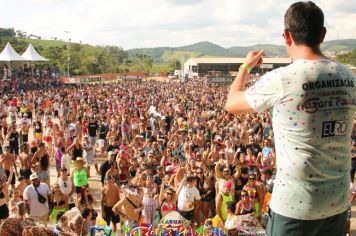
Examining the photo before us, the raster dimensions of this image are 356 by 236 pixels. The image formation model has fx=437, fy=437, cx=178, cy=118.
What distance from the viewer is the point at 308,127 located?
1.69 m

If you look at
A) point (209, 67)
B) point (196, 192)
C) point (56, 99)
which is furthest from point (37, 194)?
point (209, 67)

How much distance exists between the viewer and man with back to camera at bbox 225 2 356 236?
1693 mm

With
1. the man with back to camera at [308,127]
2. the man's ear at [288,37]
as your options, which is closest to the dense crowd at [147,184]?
the man with back to camera at [308,127]

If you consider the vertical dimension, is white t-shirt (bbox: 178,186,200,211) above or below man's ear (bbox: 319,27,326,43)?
below

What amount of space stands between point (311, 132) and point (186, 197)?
21.0ft

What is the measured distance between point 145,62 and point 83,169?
14627 cm

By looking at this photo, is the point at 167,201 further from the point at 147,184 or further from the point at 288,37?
the point at 288,37

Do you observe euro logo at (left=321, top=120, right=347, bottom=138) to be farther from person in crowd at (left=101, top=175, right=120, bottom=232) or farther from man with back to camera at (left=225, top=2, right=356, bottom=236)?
person in crowd at (left=101, top=175, right=120, bottom=232)

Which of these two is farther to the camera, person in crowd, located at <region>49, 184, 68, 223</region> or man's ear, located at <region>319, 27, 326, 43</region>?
person in crowd, located at <region>49, 184, 68, 223</region>

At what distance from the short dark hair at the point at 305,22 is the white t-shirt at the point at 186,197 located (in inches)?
251

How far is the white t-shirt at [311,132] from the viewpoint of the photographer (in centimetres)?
169

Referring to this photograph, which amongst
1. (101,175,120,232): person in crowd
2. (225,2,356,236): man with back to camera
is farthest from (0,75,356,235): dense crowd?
(225,2,356,236): man with back to camera

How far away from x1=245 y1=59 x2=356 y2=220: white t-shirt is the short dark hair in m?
0.10

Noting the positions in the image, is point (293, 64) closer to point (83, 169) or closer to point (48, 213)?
point (48, 213)
